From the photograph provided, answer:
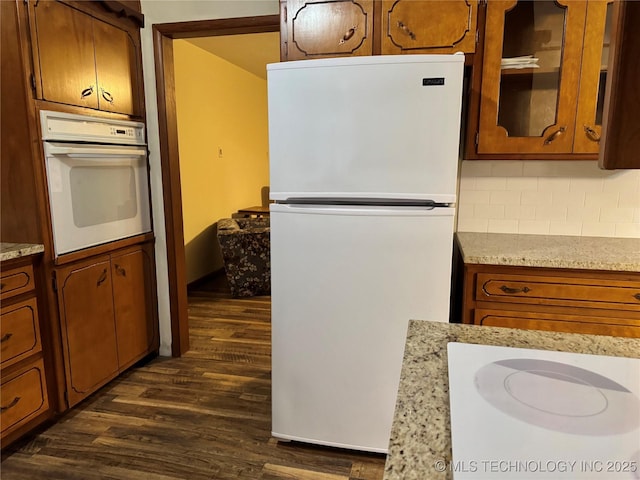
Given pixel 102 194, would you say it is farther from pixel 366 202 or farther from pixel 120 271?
pixel 366 202

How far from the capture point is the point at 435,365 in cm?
80

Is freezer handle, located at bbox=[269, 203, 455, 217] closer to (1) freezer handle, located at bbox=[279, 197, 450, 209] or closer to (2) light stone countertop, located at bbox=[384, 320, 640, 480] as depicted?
(1) freezer handle, located at bbox=[279, 197, 450, 209]

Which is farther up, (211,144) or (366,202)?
(211,144)

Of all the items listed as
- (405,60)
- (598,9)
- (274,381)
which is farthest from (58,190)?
(598,9)

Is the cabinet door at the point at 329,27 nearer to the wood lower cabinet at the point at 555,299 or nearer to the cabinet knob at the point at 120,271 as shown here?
the wood lower cabinet at the point at 555,299

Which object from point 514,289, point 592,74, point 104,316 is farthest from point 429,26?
point 104,316

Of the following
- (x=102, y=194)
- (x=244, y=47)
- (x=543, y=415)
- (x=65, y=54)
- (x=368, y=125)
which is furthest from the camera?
(x=244, y=47)

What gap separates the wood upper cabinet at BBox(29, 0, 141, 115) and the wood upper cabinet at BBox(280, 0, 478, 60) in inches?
39.4

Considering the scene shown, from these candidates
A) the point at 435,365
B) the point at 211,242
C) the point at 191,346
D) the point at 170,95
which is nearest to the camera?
the point at 435,365

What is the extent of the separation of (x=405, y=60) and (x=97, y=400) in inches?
89.2

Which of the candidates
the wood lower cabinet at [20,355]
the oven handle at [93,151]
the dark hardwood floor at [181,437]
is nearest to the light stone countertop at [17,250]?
the wood lower cabinet at [20,355]

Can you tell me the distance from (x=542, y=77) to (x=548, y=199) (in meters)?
0.60

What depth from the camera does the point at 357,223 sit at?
1711 millimetres

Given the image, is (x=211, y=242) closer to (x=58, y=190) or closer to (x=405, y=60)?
(x=58, y=190)
